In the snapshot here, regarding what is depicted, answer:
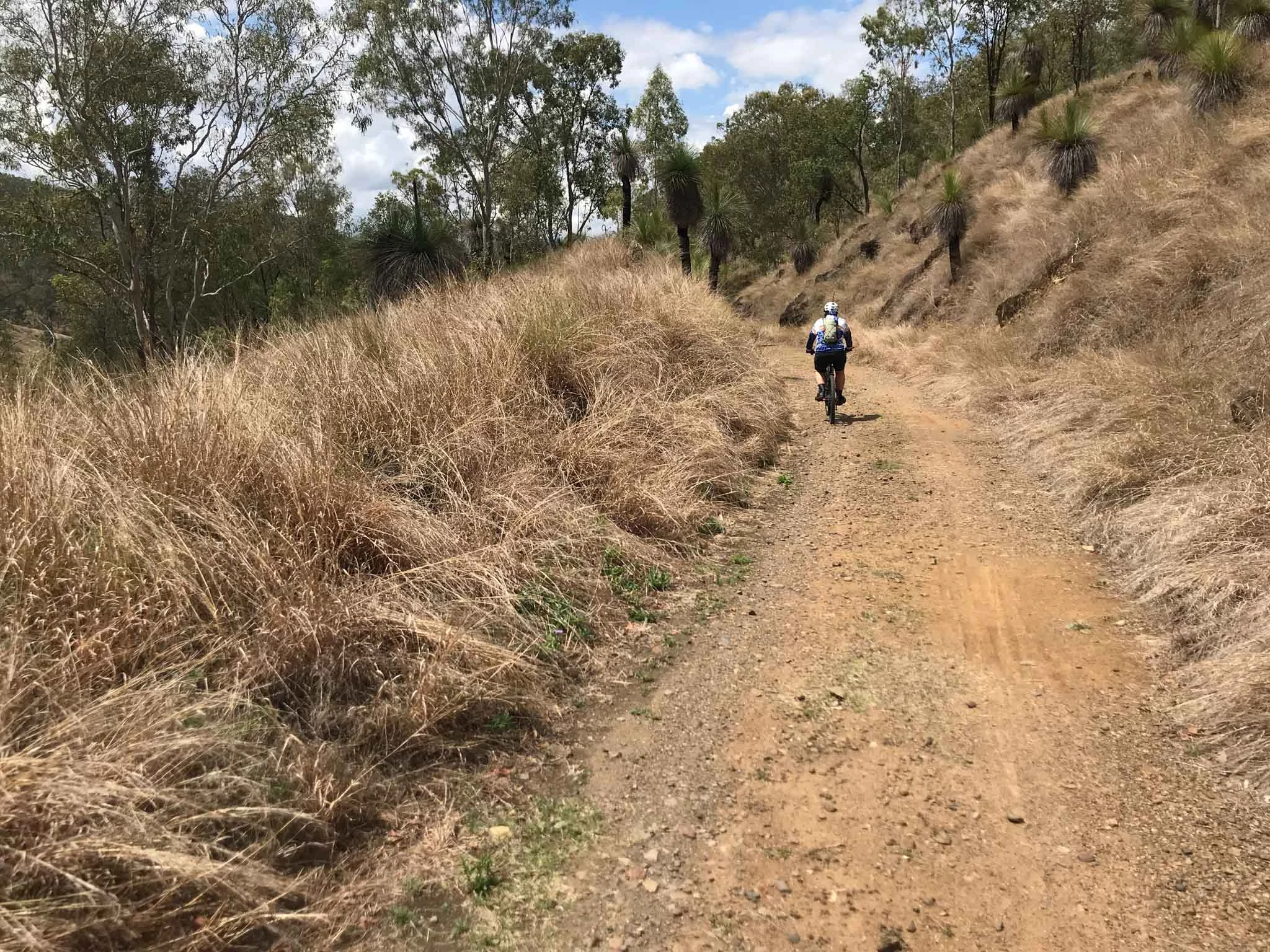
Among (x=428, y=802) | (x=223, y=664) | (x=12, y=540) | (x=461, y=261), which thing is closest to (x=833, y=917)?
(x=428, y=802)

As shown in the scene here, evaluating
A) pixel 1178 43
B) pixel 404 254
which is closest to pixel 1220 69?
pixel 1178 43

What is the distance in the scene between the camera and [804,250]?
34656mm

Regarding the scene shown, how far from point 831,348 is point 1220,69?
950cm

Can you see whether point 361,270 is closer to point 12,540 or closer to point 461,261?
point 461,261

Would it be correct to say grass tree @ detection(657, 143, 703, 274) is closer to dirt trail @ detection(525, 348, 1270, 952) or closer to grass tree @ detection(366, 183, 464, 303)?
grass tree @ detection(366, 183, 464, 303)

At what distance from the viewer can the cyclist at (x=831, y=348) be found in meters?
9.71

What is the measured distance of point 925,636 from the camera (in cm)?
410

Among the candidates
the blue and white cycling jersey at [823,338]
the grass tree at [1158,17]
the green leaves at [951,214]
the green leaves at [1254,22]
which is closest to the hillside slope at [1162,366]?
the green leaves at [951,214]

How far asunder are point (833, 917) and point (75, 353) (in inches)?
218

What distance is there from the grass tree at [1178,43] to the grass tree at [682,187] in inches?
479

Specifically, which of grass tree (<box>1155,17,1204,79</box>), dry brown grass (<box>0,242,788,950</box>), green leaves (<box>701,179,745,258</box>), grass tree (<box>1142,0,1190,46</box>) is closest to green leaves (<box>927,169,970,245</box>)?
grass tree (<box>1155,17,1204,79</box>)

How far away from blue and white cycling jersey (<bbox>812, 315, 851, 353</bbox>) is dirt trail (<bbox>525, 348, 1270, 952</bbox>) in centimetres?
517

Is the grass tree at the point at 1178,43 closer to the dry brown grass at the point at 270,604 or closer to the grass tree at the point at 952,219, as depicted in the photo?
the grass tree at the point at 952,219

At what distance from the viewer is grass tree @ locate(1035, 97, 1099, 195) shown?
1531 cm
